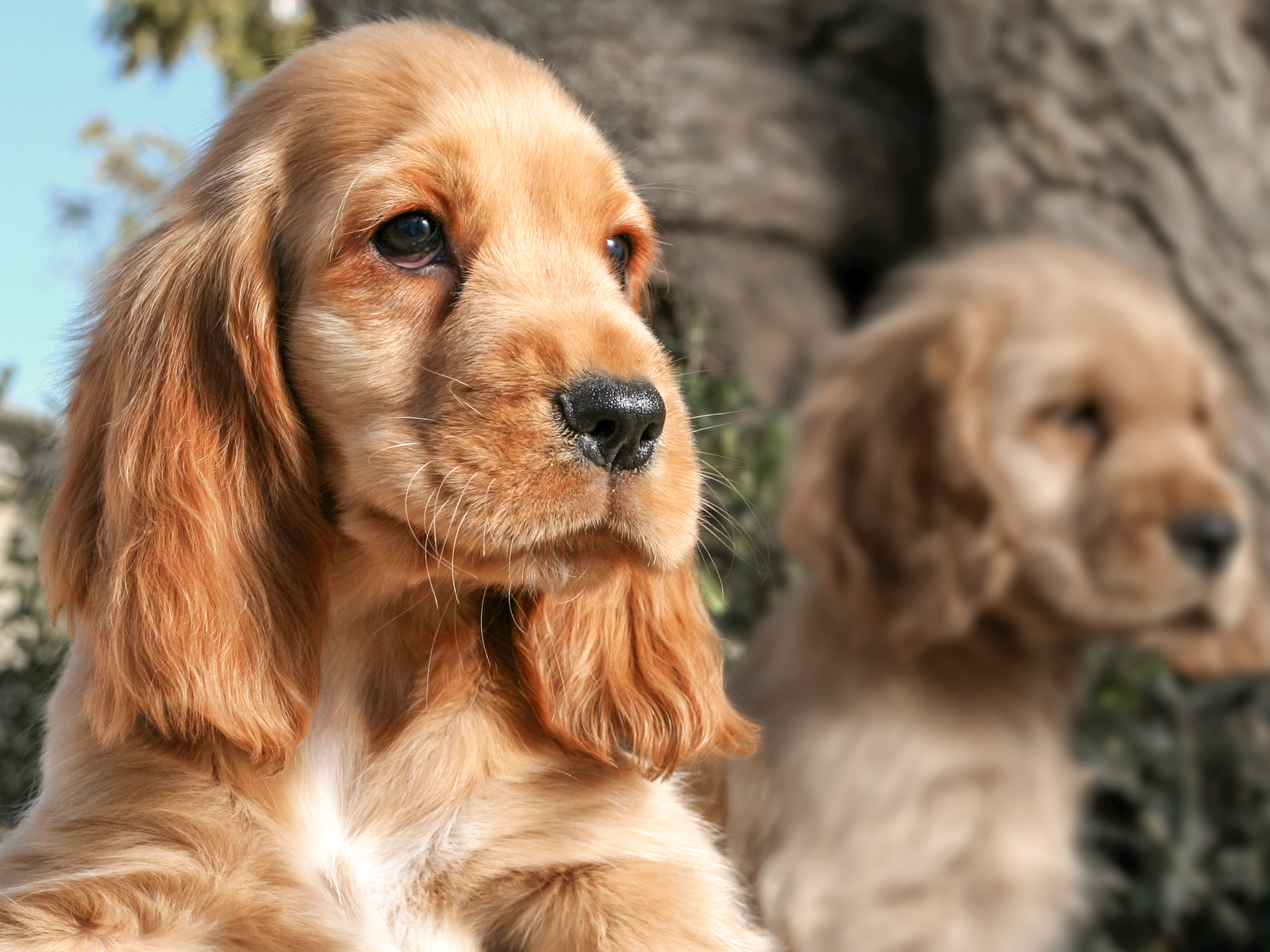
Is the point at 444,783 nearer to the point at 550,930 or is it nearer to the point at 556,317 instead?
the point at 550,930

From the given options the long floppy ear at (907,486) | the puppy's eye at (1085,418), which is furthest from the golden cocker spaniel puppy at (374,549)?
the puppy's eye at (1085,418)

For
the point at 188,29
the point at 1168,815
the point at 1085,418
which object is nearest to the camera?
the point at 1085,418

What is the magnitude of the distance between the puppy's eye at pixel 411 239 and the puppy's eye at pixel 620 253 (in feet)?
0.77

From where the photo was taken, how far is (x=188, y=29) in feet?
38.2

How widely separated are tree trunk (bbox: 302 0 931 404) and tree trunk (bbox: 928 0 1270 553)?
31.8 inches

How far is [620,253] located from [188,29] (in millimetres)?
11492

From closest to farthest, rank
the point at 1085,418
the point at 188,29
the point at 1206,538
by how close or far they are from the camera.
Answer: the point at 1206,538 → the point at 1085,418 → the point at 188,29

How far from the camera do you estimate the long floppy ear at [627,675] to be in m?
1.58

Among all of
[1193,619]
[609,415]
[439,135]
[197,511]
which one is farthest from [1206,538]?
[197,511]

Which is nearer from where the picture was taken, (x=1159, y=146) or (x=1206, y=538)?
(x=1206, y=538)

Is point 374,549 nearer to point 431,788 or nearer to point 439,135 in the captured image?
point 431,788

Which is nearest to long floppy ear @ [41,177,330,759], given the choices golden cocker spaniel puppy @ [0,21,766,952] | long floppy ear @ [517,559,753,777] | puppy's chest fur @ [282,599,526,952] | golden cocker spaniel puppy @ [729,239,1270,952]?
golden cocker spaniel puppy @ [0,21,766,952]

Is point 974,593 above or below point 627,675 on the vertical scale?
below

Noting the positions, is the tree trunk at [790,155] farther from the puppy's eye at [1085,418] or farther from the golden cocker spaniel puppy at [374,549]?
the golden cocker spaniel puppy at [374,549]
